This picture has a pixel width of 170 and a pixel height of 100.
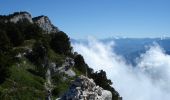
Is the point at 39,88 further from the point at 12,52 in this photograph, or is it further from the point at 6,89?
the point at 12,52

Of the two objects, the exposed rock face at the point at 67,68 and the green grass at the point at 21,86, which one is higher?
the exposed rock face at the point at 67,68

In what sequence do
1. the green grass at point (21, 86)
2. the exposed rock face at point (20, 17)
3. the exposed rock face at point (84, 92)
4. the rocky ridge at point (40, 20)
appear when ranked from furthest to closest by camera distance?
the rocky ridge at point (40, 20) → the exposed rock face at point (20, 17) → the green grass at point (21, 86) → the exposed rock face at point (84, 92)

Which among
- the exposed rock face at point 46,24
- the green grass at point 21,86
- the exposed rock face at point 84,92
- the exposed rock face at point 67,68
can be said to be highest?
the exposed rock face at point 46,24

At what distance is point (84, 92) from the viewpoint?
31.8 m

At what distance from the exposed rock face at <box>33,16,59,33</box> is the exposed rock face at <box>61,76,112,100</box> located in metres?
76.0

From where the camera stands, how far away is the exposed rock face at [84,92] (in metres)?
31.3

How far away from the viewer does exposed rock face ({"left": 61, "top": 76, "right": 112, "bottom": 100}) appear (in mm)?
31297

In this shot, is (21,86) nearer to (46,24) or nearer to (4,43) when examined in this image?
(4,43)

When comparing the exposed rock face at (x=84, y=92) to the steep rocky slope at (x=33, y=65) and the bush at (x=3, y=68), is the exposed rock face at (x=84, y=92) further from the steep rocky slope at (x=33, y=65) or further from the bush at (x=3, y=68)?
the bush at (x=3, y=68)

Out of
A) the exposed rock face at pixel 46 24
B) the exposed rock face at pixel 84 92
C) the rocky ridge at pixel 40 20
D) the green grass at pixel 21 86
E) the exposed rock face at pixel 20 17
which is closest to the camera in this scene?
the exposed rock face at pixel 84 92

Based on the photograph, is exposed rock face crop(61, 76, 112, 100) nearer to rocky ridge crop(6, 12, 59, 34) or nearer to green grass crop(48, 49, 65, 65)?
green grass crop(48, 49, 65, 65)

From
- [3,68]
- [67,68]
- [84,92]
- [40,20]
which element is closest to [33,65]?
[67,68]

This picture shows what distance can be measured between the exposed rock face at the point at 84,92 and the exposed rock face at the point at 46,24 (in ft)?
249

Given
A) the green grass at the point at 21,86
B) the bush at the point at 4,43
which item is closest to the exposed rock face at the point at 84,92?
the green grass at the point at 21,86
